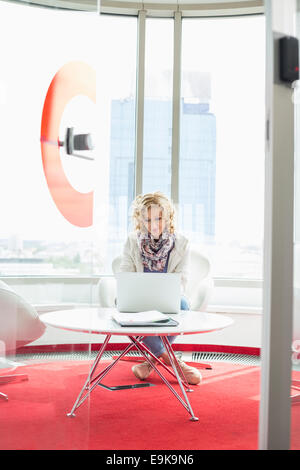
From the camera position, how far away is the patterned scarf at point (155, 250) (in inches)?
139

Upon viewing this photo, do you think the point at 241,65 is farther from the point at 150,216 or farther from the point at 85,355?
the point at 85,355

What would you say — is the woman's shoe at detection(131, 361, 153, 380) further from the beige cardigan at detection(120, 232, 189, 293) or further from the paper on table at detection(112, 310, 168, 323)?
the paper on table at detection(112, 310, 168, 323)

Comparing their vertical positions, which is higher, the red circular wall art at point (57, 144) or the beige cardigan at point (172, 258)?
the red circular wall art at point (57, 144)

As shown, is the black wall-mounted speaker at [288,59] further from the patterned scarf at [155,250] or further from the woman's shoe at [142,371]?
the woman's shoe at [142,371]

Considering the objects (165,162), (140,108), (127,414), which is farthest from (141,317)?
(140,108)

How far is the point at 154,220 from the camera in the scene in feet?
11.6

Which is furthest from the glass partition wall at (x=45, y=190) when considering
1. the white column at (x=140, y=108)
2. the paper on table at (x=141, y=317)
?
the white column at (x=140, y=108)

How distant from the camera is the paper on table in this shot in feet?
8.02

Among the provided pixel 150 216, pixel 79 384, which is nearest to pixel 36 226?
pixel 79 384

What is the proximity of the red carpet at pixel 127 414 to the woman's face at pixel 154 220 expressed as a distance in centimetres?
98

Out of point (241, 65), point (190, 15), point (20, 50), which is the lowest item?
point (20, 50)

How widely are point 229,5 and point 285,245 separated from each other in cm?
387

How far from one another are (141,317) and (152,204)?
1191mm

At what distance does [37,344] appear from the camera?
1795 mm
